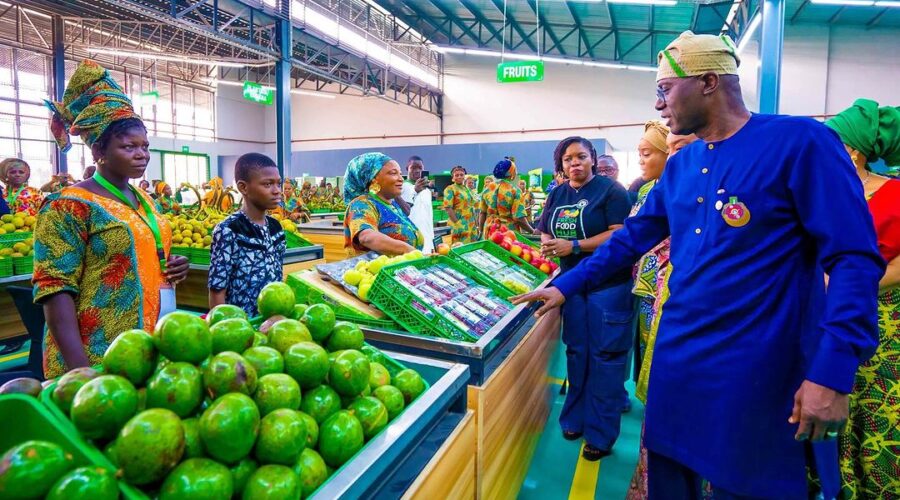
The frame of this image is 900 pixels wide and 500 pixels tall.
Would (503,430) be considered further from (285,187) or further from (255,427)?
(285,187)

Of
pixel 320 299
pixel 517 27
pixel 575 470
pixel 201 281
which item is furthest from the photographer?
pixel 517 27

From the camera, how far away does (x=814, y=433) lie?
3.65 ft

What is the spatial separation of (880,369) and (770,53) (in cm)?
661

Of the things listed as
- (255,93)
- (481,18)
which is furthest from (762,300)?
(481,18)

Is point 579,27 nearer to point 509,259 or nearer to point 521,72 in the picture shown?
point 521,72

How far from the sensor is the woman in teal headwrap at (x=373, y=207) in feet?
9.35

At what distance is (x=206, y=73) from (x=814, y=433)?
79.3 ft

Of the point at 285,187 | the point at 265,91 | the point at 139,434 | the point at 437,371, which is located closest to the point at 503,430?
the point at 437,371

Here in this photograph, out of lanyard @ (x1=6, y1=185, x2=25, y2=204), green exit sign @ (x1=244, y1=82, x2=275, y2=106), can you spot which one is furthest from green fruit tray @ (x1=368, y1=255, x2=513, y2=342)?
green exit sign @ (x1=244, y1=82, x2=275, y2=106)

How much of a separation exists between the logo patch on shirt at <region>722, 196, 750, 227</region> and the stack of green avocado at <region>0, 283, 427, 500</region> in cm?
96

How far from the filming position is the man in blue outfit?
43.6 inches

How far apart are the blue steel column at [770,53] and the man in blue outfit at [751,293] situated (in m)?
6.61

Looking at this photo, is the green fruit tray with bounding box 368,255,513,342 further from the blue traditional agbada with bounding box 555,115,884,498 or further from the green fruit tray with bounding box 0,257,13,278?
the green fruit tray with bounding box 0,257,13,278

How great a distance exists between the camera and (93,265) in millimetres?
1630
